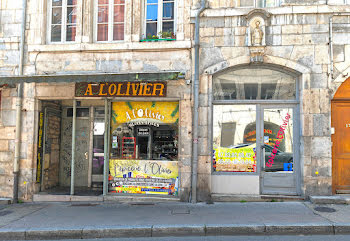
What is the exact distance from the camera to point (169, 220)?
5.55 m

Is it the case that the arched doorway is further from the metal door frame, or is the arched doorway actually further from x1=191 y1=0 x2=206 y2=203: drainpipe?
x1=191 y1=0 x2=206 y2=203: drainpipe

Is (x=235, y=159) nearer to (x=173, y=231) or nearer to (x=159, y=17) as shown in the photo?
(x=173, y=231)

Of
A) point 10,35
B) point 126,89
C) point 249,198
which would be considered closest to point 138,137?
point 126,89

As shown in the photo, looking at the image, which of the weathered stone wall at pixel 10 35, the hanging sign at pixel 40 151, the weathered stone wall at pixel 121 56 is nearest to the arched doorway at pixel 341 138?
the weathered stone wall at pixel 121 56

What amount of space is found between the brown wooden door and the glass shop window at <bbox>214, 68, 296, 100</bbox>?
3.87 ft

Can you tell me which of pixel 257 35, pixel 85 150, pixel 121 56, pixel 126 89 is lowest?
pixel 85 150

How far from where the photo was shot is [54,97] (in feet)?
25.2

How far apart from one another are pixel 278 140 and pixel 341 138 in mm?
1587

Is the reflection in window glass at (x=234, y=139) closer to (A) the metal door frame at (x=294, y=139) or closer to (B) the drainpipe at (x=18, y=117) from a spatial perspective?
(A) the metal door frame at (x=294, y=139)

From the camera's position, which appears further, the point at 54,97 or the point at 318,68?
the point at 54,97

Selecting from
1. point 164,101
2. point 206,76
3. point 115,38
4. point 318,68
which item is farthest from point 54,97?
point 318,68

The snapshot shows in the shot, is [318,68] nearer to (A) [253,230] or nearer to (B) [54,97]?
(A) [253,230]

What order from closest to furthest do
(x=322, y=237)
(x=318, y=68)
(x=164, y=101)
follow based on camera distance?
(x=322, y=237)
(x=318, y=68)
(x=164, y=101)

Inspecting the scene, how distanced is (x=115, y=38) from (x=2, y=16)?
3314 millimetres
